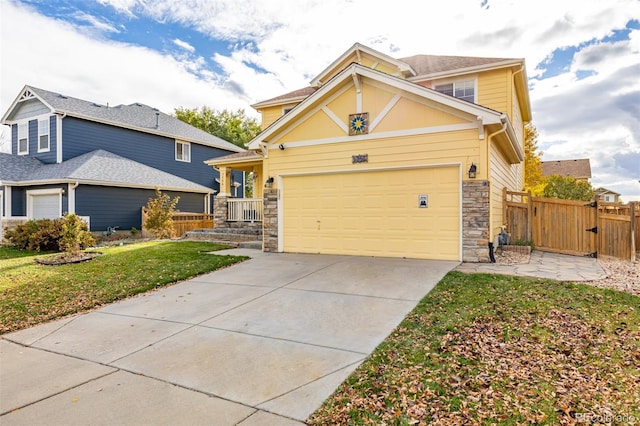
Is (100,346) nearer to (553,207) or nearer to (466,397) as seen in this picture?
(466,397)

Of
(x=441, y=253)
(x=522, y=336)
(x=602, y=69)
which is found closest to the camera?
(x=522, y=336)

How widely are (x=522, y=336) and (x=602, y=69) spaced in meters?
14.7

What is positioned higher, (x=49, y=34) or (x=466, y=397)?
(x=49, y=34)

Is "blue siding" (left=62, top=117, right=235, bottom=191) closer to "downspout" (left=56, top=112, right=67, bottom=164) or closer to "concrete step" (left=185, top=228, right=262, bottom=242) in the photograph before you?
"downspout" (left=56, top=112, right=67, bottom=164)

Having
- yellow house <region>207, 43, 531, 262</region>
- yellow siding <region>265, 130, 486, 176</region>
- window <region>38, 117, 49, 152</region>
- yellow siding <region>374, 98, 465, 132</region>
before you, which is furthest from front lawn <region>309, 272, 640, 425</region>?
window <region>38, 117, 49, 152</region>

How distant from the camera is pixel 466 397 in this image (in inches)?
112

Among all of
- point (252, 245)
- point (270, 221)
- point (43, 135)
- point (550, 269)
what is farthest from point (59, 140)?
point (550, 269)

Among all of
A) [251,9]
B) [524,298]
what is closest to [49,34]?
[251,9]

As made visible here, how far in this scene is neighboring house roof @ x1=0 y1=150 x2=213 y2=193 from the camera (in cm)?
1603

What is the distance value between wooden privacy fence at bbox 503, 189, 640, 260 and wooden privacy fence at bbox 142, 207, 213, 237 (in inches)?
554

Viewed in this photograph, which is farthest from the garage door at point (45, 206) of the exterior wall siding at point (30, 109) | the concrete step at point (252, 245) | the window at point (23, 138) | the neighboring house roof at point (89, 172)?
the concrete step at point (252, 245)

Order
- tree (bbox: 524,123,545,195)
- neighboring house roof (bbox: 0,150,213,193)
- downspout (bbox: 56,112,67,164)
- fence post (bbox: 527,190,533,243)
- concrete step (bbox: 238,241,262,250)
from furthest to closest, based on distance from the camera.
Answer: tree (bbox: 524,123,545,195), downspout (bbox: 56,112,67,164), neighboring house roof (bbox: 0,150,213,193), concrete step (bbox: 238,241,262,250), fence post (bbox: 527,190,533,243)

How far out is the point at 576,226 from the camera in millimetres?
10016

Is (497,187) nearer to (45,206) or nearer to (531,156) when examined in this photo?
(531,156)
